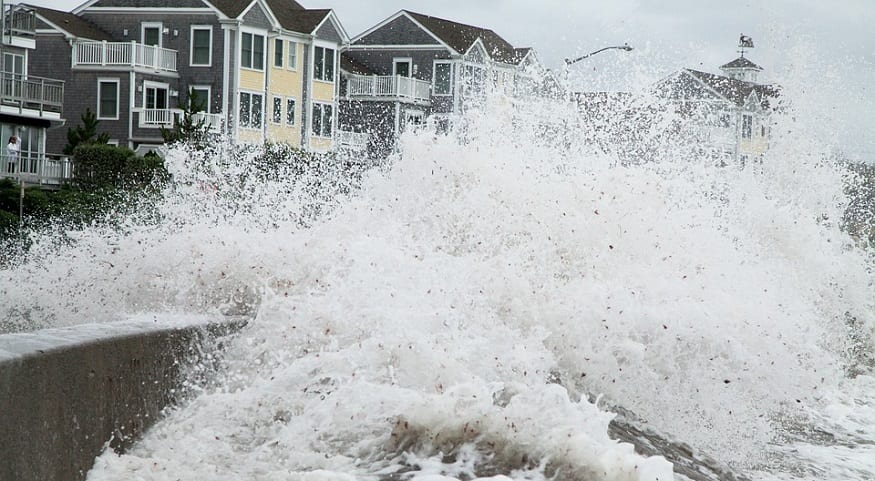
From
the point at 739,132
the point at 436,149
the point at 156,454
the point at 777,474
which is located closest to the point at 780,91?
the point at 739,132

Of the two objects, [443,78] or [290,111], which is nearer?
[290,111]

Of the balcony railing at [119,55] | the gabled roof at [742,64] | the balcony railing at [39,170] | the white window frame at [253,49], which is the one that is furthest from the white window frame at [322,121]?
the gabled roof at [742,64]

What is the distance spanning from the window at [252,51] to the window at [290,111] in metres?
2.04

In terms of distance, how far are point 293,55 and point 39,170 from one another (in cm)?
1436

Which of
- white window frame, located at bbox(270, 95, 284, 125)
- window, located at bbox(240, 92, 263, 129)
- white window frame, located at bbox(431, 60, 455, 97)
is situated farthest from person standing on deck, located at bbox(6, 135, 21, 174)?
white window frame, located at bbox(431, 60, 455, 97)

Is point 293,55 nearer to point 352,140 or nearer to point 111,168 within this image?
point 352,140

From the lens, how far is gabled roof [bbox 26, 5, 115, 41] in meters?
43.2

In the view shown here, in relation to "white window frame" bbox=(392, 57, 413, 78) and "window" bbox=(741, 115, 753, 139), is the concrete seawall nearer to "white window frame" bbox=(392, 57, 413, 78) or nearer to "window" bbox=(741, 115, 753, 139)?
"window" bbox=(741, 115, 753, 139)

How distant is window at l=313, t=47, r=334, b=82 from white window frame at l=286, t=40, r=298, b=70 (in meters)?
0.99

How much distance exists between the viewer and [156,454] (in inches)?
238

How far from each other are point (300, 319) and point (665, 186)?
17.2 feet

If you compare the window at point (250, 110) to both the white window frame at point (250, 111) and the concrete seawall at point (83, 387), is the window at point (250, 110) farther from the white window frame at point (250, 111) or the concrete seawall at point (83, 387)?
the concrete seawall at point (83, 387)

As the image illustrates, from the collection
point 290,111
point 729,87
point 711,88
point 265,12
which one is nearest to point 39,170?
point 265,12

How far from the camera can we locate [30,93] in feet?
127
